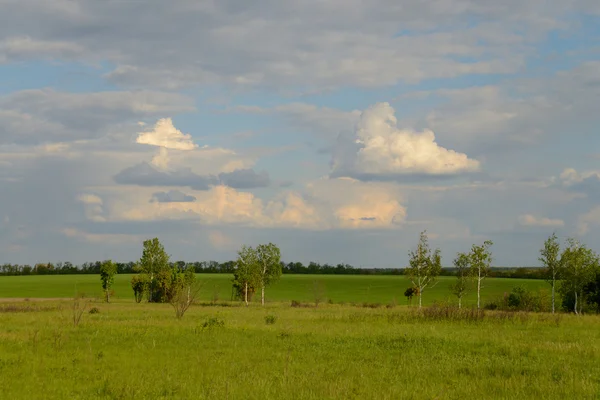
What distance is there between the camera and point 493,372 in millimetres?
18000

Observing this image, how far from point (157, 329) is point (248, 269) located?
199ft

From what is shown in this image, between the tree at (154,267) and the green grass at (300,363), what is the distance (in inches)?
2577

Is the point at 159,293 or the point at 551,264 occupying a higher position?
the point at 551,264

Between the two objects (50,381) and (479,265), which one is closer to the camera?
(50,381)

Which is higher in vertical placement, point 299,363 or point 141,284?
point 299,363

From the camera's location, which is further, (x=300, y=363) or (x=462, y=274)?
(x=462, y=274)

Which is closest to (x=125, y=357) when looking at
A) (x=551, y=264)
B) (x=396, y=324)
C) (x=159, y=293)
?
(x=396, y=324)

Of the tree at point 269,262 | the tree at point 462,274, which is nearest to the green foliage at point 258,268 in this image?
the tree at point 269,262

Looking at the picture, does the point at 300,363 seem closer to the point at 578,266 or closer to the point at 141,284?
the point at 578,266

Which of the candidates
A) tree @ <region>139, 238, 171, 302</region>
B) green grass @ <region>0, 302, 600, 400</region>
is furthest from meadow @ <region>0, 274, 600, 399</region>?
tree @ <region>139, 238, 171, 302</region>

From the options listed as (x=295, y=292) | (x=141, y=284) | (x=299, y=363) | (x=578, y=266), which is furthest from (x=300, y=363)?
(x=295, y=292)

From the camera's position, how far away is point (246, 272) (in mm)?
90250

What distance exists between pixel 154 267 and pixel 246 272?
17.3 m

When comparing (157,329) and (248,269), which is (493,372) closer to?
(157,329)
